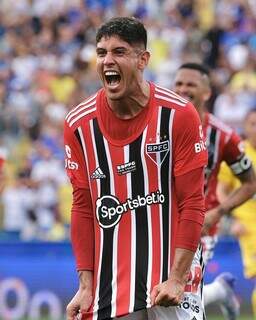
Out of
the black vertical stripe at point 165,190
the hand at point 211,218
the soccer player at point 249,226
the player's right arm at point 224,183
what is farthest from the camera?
the soccer player at point 249,226

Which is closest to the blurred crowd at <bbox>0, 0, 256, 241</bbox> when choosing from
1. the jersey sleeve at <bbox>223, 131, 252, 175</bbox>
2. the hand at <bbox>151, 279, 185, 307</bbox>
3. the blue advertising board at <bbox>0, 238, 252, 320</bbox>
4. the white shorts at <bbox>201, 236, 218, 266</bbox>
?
the blue advertising board at <bbox>0, 238, 252, 320</bbox>

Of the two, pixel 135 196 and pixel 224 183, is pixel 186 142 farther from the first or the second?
pixel 224 183

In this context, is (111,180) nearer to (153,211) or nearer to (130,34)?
(153,211)

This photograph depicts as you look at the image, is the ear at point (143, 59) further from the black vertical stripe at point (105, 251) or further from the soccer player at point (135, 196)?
the black vertical stripe at point (105, 251)

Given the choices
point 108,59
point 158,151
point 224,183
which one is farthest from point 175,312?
point 224,183

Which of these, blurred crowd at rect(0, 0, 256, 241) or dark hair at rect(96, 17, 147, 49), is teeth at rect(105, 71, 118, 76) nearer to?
dark hair at rect(96, 17, 147, 49)

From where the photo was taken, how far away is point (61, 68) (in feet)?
66.7

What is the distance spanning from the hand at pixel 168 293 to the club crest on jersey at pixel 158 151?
2.17 ft

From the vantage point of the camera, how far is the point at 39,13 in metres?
21.5

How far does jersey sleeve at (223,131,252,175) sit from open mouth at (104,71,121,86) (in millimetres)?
2948

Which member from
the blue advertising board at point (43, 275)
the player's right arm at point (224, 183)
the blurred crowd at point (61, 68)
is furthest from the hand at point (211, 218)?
the blurred crowd at point (61, 68)

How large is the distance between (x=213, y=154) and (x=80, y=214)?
2.85 metres

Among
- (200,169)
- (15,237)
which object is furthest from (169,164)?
(15,237)

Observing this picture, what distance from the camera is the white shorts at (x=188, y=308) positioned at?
636 centimetres
